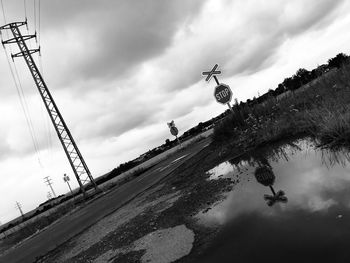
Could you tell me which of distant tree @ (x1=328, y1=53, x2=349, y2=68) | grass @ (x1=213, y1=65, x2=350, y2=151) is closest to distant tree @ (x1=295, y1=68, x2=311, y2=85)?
distant tree @ (x1=328, y1=53, x2=349, y2=68)

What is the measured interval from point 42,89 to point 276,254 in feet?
101

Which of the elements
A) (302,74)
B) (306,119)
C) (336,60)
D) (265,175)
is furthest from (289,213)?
(302,74)

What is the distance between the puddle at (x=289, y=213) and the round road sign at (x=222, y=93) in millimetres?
8406

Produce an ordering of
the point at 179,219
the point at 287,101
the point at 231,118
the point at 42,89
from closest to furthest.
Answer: the point at 179,219 < the point at 287,101 < the point at 231,118 < the point at 42,89

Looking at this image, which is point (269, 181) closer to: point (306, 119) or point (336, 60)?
point (306, 119)

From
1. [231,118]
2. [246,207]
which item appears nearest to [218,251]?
[246,207]

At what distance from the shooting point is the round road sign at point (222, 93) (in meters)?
15.4

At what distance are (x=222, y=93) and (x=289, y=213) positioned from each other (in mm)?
11437

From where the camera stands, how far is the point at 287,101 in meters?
13.4

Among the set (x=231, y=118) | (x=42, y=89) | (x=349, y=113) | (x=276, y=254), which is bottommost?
(x=276, y=254)

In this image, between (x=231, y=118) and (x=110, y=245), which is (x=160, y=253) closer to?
(x=110, y=245)

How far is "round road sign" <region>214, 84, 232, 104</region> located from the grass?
29.4 inches

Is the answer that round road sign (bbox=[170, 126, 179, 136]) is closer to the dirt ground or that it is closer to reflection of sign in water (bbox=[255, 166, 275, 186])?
the dirt ground

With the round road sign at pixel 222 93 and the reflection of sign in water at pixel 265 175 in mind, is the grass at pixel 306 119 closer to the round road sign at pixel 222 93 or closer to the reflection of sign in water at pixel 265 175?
the round road sign at pixel 222 93
